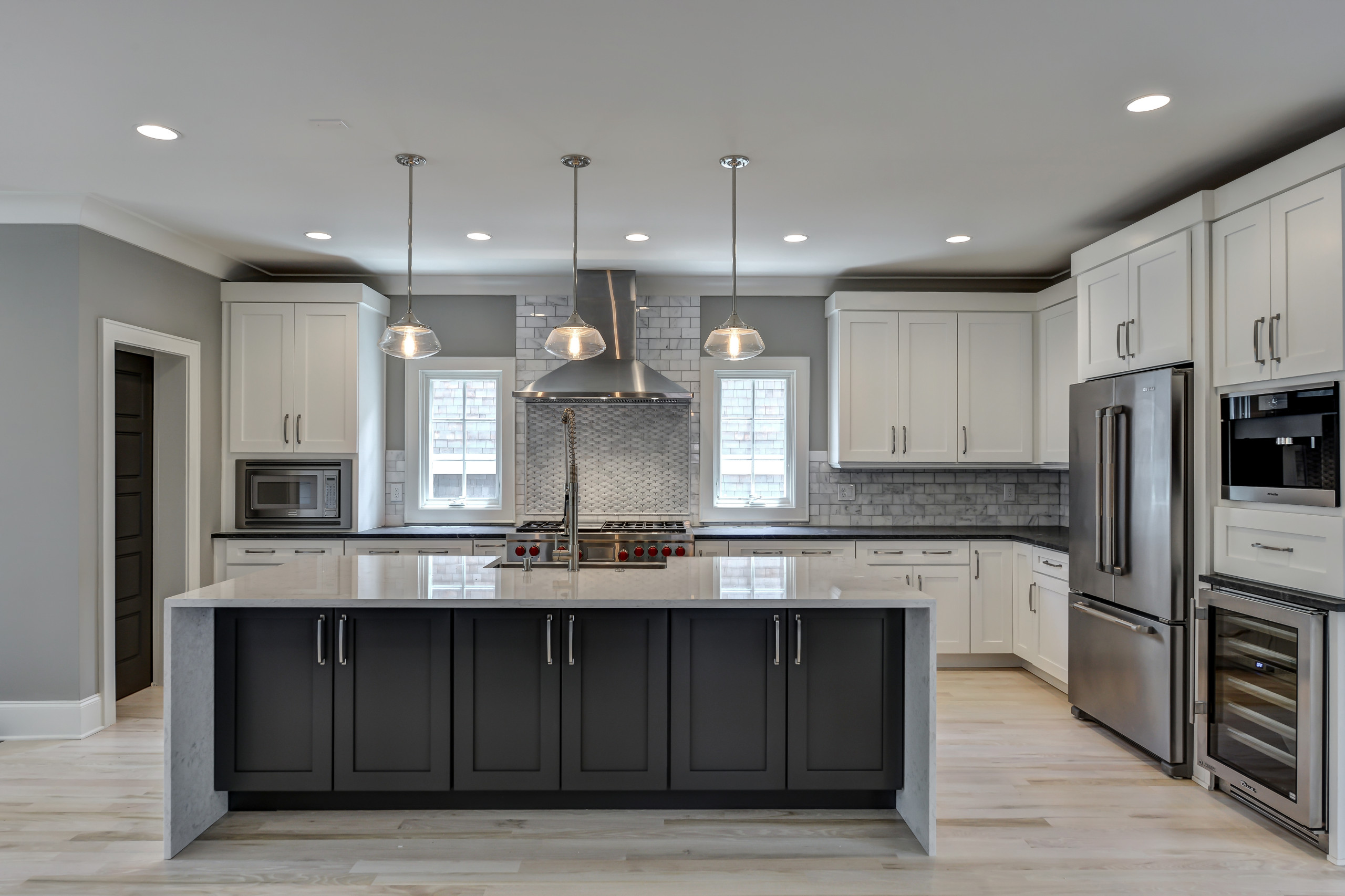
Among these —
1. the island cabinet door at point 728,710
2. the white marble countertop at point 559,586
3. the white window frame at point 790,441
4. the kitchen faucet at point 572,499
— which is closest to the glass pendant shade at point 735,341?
the kitchen faucet at point 572,499

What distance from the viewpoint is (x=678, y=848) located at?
2.85 metres

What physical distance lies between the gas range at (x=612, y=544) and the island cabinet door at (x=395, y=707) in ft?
6.45

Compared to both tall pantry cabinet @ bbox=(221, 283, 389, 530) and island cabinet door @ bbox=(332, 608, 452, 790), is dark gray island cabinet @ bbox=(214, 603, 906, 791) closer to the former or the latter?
island cabinet door @ bbox=(332, 608, 452, 790)

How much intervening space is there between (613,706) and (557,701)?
Result: 21cm

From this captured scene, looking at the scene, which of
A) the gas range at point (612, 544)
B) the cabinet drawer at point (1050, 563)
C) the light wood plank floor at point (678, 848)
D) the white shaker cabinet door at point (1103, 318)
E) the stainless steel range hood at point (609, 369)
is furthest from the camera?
the stainless steel range hood at point (609, 369)

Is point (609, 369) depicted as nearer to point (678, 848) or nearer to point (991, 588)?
point (991, 588)

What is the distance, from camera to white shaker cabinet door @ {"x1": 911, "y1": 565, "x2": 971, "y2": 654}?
522 cm

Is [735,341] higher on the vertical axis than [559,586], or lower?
higher

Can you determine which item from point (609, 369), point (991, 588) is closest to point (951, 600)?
point (991, 588)

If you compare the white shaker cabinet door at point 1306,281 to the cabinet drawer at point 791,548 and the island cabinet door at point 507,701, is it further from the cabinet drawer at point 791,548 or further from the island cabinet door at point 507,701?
the island cabinet door at point 507,701

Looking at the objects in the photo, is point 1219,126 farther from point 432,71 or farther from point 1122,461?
point 432,71

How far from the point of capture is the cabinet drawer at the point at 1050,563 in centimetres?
457

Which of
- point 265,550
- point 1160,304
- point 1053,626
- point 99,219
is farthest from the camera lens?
point 265,550

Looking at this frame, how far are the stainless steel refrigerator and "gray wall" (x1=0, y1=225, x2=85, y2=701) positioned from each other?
16.5ft
